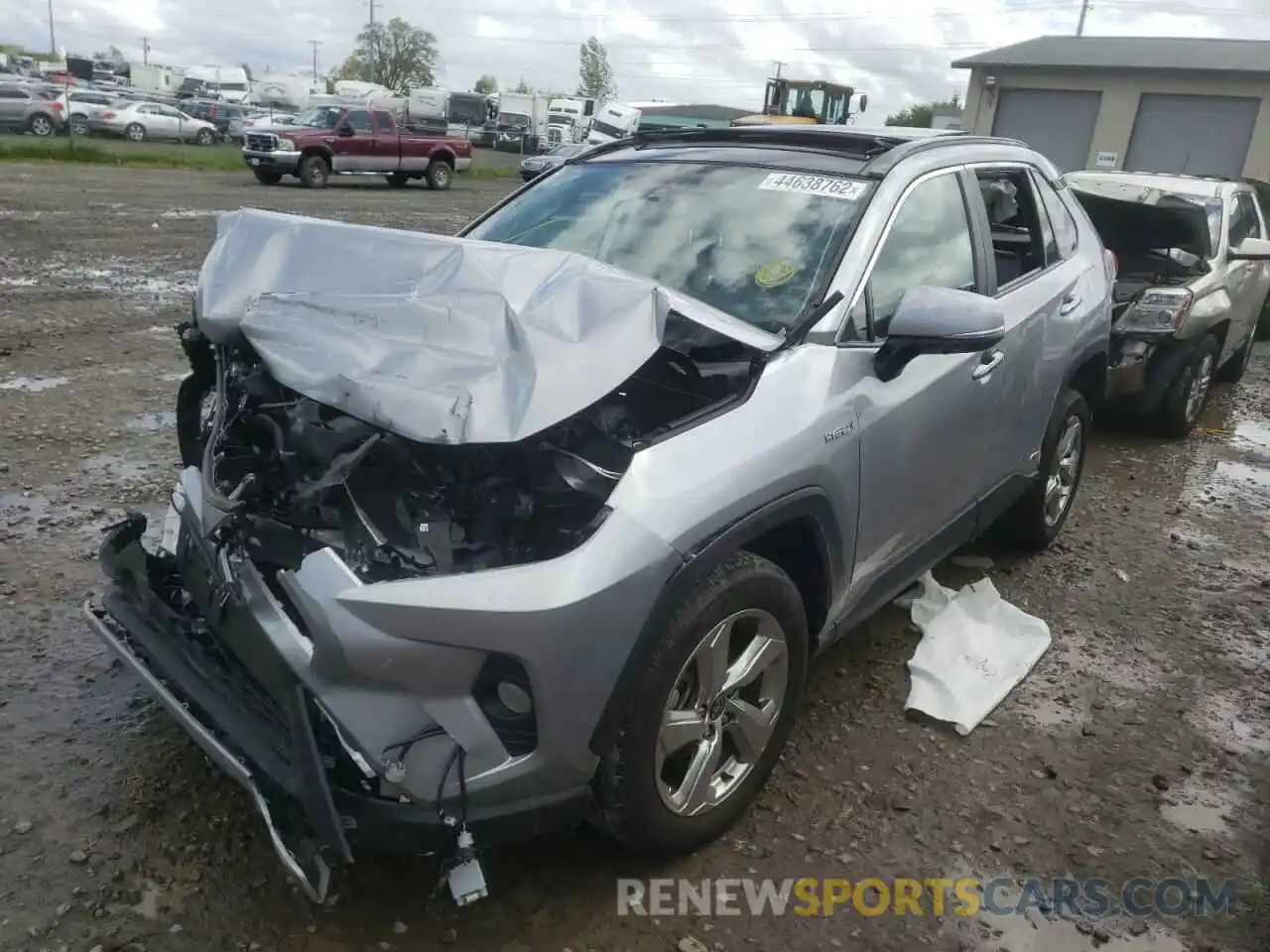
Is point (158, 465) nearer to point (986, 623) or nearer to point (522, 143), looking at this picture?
point (986, 623)

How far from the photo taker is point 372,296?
275cm

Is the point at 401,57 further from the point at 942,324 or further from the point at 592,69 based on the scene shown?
the point at 942,324

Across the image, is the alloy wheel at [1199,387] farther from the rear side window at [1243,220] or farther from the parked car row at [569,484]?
the parked car row at [569,484]

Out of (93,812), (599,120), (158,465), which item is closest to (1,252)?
(158,465)


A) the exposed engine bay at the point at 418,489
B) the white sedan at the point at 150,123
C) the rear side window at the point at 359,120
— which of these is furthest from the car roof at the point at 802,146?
the white sedan at the point at 150,123

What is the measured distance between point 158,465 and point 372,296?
3.04 meters

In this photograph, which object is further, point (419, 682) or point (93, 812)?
point (93, 812)

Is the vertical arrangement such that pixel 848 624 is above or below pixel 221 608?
below

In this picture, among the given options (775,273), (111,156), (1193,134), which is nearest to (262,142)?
(111,156)

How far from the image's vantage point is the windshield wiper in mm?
2842

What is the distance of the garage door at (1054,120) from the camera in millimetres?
28734

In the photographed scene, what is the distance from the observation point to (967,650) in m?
3.89

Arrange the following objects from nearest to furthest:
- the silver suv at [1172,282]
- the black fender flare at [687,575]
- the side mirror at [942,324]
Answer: the black fender flare at [687,575] < the side mirror at [942,324] < the silver suv at [1172,282]

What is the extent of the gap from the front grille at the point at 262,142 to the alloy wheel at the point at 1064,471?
2062 cm
